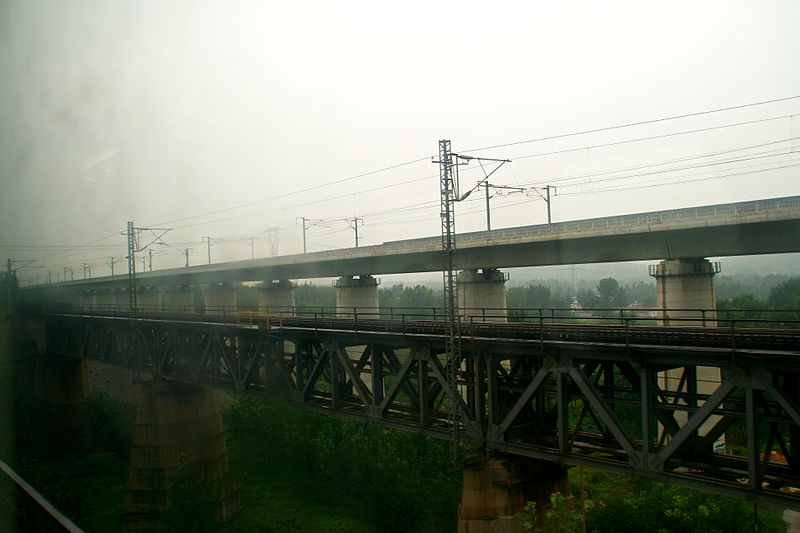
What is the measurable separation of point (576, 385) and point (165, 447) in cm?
1610

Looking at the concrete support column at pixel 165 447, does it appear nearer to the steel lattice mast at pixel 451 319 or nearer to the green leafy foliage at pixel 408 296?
the steel lattice mast at pixel 451 319

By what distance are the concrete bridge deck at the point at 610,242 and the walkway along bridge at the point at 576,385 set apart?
971cm

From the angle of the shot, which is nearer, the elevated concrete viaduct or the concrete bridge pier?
the elevated concrete viaduct

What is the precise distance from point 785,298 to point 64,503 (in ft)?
154

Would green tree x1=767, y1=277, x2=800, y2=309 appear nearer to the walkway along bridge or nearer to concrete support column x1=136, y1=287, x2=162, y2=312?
A: the walkway along bridge

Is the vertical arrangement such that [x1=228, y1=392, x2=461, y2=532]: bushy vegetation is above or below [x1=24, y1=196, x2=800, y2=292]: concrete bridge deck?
below

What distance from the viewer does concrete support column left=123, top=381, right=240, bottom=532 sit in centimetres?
1969

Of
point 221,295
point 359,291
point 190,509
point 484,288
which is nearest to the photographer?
point 190,509

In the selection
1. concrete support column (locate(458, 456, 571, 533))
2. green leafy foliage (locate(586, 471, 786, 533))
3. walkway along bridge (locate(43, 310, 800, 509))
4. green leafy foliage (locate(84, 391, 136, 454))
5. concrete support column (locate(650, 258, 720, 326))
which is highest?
concrete support column (locate(650, 258, 720, 326))

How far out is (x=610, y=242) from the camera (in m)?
22.4

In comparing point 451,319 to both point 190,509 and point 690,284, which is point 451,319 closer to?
point 190,509

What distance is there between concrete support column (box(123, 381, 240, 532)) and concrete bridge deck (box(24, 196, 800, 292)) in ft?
46.3

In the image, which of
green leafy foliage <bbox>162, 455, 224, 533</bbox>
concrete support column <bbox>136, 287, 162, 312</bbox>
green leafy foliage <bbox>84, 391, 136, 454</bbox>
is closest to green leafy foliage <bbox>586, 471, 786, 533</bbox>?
green leafy foliage <bbox>162, 455, 224, 533</bbox>

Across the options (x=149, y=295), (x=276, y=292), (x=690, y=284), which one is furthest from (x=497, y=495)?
(x=149, y=295)
